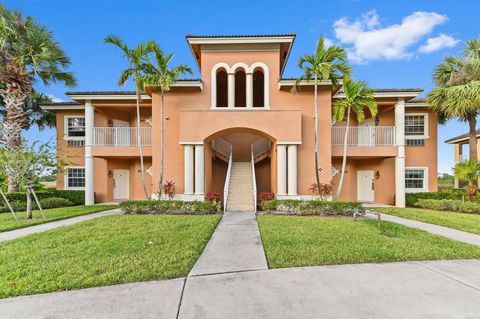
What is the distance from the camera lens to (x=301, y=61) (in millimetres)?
11180

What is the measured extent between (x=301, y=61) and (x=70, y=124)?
16.5m

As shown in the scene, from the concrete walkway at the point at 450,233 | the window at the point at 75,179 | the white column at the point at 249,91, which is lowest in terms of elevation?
the concrete walkway at the point at 450,233

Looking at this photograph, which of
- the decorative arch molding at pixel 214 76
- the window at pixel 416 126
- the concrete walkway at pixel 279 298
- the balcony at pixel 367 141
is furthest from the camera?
the window at pixel 416 126

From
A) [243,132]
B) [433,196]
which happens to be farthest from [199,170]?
[433,196]

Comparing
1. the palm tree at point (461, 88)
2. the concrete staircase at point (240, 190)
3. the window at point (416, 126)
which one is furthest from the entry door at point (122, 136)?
the palm tree at point (461, 88)

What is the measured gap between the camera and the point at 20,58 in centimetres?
1238

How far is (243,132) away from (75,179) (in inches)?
499

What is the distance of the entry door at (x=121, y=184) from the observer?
17.3 meters

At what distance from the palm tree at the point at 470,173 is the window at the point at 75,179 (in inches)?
954

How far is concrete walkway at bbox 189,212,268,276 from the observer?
462 centimetres

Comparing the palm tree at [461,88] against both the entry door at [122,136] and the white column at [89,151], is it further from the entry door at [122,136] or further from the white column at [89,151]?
the white column at [89,151]

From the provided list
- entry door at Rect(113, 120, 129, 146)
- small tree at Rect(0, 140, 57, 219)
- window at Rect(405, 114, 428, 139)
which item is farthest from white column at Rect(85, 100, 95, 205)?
window at Rect(405, 114, 428, 139)

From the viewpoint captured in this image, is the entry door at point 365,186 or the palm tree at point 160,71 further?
the entry door at point 365,186

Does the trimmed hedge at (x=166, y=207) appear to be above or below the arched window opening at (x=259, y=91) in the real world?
below
